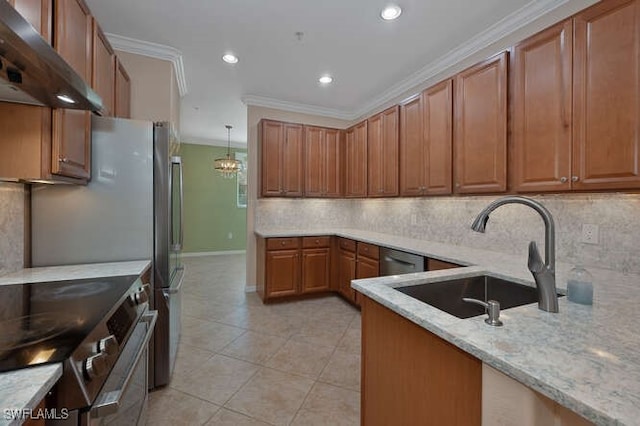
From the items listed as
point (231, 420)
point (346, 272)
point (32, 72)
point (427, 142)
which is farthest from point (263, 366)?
point (427, 142)

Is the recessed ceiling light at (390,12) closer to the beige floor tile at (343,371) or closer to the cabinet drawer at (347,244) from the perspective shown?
the cabinet drawer at (347,244)

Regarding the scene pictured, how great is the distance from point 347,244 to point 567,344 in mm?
2861

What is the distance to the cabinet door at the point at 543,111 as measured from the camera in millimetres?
1587

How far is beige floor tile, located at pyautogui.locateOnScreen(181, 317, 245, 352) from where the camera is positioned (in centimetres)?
259

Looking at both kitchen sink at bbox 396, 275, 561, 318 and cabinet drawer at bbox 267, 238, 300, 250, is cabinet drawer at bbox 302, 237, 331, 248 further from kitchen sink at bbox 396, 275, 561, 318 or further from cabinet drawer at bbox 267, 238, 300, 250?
kitchen sink at bbox 396, 275, 561, 318

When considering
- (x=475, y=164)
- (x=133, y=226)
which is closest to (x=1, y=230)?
(x=133, y=226)

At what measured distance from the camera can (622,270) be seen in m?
1.61

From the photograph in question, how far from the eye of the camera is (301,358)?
2.37m

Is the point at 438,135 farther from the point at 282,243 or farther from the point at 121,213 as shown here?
the point at 121,213

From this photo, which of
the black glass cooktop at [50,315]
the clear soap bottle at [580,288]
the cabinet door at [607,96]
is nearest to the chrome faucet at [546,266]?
the clear soap bottle at [580,288]

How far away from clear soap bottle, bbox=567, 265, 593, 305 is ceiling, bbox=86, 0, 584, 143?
2.11 meters

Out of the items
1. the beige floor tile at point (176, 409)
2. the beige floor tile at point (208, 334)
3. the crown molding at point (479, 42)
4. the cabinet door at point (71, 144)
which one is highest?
the crown molding at point (479, 42)

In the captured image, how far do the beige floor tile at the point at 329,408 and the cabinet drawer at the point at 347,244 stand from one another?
172 centimetres

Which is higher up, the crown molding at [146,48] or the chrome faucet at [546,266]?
the crown molding at [146,48]
